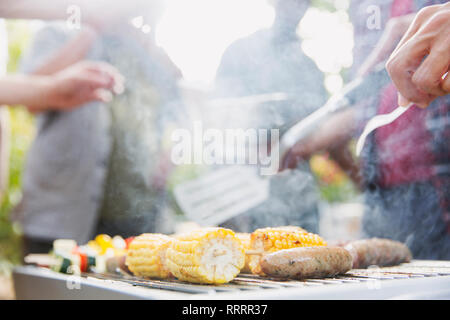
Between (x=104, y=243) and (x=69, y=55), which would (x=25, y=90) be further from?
(x=104, y=243)

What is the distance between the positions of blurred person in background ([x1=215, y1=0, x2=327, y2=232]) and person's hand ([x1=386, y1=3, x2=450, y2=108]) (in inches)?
51.5

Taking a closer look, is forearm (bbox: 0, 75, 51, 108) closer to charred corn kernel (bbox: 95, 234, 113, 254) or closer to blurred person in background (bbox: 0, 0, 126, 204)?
blurred person in background (bbox: 0, 0, 126, 204)

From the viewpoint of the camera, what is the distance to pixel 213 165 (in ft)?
12.9

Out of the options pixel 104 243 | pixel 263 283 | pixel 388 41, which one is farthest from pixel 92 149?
pixel 263 283

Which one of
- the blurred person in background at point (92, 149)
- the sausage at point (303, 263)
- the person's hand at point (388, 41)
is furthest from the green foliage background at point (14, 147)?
the sausage at point (303, 263)

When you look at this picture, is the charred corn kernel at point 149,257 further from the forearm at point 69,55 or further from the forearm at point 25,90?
the forearm at point 69,55

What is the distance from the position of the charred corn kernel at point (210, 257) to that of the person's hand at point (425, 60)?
85 cm

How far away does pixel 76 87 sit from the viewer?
12.2 feet

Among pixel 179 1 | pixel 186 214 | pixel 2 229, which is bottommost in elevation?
pixel 2 229

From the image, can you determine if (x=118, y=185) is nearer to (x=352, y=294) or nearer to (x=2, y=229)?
(x=352, y=294)

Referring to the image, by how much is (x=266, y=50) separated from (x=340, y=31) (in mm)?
535

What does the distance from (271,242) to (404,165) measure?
1584 millimetres

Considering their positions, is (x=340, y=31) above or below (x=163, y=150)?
above
